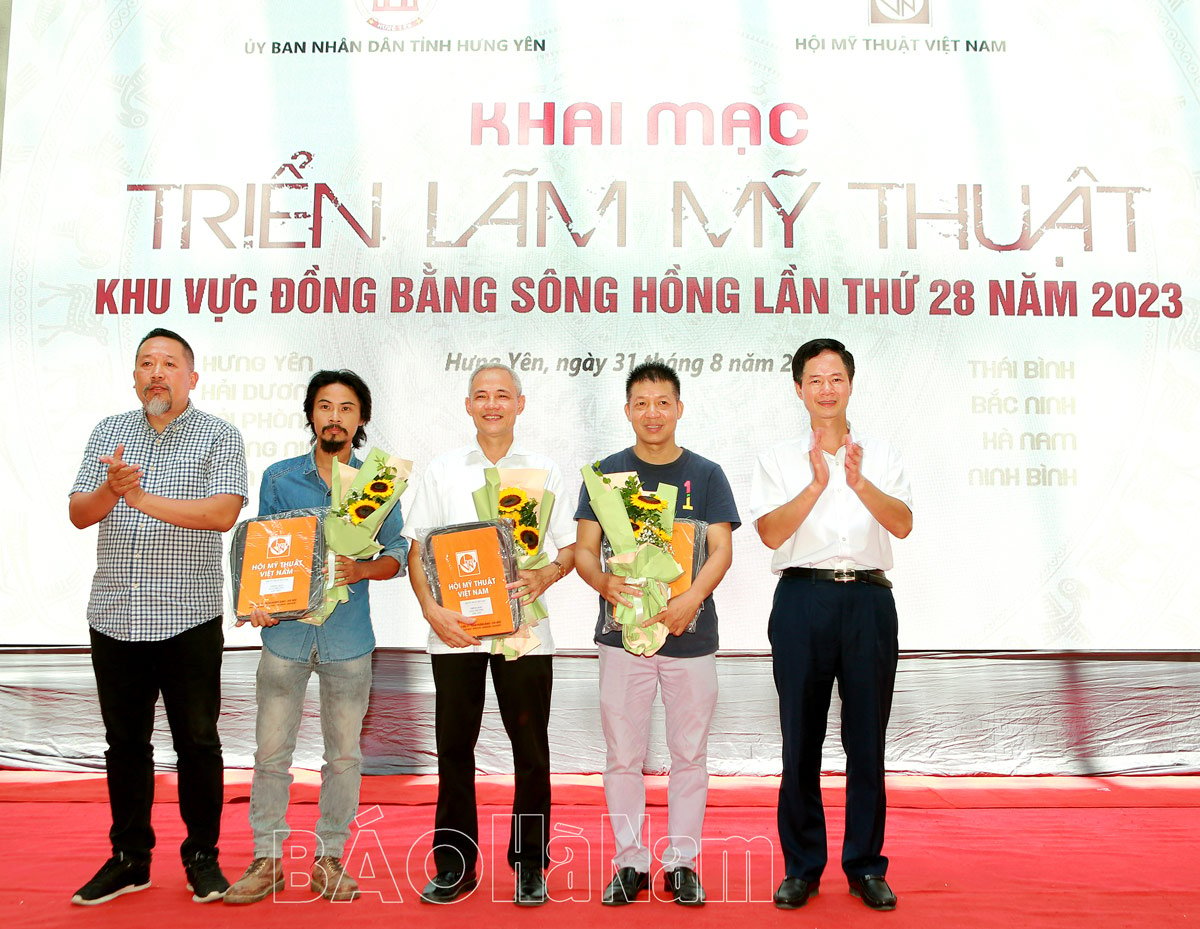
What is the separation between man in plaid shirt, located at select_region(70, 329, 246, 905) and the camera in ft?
8.20

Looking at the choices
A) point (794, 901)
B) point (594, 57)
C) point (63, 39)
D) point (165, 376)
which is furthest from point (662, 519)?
point (63, 39)

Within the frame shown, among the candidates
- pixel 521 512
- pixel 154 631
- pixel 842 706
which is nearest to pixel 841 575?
pixel 842 706

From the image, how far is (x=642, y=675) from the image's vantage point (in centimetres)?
255

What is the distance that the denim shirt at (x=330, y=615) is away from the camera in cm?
259

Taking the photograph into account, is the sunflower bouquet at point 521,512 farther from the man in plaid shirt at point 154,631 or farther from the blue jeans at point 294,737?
the man in plaid shirt at point 154,631

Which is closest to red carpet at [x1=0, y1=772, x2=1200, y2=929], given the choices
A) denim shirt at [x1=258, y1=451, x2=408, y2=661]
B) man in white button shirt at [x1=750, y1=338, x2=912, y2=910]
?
man in white button shirt at [x1=750, y1=338, x2=912, y2=910]

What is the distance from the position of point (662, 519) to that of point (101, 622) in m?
1.39

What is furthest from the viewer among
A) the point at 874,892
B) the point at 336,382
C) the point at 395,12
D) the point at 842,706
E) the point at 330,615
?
the point at 395,12

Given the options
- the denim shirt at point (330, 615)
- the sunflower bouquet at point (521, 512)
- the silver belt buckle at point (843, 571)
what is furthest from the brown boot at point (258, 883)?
the silver belt buckle at point (843, 571)

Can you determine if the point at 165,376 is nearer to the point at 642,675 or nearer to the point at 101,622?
the point at 101,622

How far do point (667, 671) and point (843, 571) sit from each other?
50 cm

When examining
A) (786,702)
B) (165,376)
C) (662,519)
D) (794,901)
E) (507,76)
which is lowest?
(794,901)

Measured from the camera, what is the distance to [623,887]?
2408mm

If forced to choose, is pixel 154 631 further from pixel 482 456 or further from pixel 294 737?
pixel 482 456
